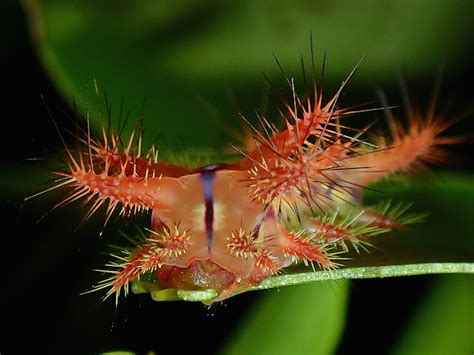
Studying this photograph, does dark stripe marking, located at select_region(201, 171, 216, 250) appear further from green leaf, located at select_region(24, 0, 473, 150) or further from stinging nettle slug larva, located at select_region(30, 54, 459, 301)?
green leaf, located at select_region(24, 0, 473, 150)

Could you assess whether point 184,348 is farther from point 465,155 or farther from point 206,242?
point 465,155

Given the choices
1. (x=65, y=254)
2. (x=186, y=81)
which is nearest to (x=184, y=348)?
(x=65, y=254)

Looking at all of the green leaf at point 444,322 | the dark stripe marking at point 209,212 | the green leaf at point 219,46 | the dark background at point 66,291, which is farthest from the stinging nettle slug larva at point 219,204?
the green leaf at point 219,46

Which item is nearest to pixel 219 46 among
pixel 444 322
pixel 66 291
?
pixel 66 291

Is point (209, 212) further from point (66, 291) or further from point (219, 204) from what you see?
point (66, 291)

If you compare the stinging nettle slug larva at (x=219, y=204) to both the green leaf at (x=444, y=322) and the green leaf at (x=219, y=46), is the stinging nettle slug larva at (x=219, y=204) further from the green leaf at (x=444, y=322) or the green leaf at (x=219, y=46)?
the green leaf at (x=219, y=46)
